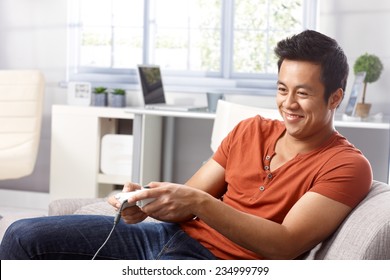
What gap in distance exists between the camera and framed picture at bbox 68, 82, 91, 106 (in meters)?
4.56

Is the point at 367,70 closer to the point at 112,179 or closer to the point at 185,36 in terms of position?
the point at 185,36

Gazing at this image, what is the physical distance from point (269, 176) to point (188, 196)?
0.29 m

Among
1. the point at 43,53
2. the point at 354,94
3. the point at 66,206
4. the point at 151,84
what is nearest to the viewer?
the point at 66,206

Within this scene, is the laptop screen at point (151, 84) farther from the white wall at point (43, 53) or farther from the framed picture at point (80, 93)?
the framed picture at point (80, 93)

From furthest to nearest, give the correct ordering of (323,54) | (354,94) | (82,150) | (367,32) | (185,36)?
(185,36) < (82,150) < (367,32) < (354,94) < (323,54)

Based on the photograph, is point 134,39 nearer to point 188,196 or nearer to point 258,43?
point 258,43

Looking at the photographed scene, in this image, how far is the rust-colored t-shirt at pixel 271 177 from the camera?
1796 mm

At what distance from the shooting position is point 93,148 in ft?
14.7

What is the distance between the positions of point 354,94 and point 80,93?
1673 mm

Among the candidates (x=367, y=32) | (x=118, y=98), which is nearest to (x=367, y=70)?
(x=367, y=32)

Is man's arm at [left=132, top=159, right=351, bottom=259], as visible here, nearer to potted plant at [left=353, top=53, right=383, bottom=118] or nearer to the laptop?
potted plant at [left=353, top=53, right=383, bottom=118]

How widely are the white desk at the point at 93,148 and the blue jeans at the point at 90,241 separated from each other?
7.60 feet

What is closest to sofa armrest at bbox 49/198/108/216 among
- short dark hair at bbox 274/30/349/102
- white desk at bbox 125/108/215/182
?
short dark hair at bbox 274/30/349/102
